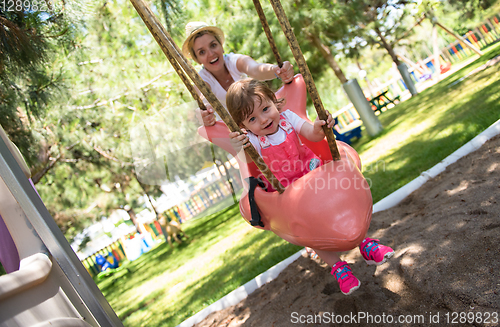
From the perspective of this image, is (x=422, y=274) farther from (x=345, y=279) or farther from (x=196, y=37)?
(x=196, y=37)

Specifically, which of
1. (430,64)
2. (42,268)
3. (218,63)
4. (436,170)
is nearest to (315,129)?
(218,63)

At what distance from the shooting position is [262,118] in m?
2.15

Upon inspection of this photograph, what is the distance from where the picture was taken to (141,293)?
5.94 meters

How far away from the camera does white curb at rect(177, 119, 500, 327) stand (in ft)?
9.93

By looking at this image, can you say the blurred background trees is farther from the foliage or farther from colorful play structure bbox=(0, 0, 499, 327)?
colorful play structure bbox=(0, 0, 499, 327)

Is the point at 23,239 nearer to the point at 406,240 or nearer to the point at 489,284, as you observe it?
the point at 489,284

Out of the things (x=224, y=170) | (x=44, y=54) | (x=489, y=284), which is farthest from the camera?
(x=44, y=54)

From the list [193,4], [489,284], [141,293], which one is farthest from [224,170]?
[193,4]

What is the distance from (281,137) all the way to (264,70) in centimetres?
55

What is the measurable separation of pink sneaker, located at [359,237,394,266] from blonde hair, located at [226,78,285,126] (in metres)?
1.07

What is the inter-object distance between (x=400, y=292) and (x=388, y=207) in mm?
1503

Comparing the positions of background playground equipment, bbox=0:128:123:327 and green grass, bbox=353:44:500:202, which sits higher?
background playground equipment, bbox=0:128:123:327
